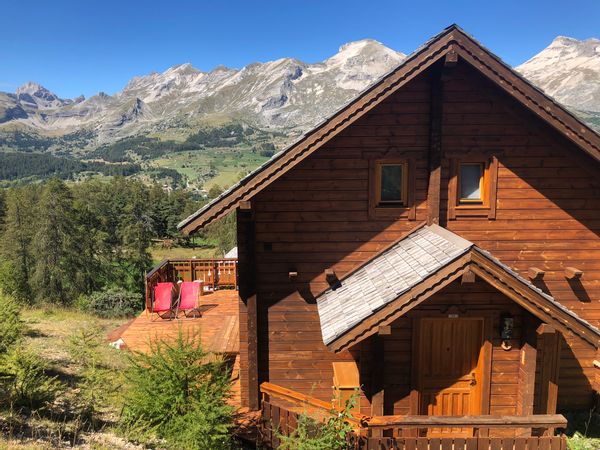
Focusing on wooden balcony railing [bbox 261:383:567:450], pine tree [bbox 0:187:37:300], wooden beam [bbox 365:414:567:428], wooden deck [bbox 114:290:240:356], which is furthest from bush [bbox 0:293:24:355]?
pine tree [bbox 0:187:37:300]

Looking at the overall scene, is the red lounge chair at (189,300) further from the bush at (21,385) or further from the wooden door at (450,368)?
the wooden door at (450,368)

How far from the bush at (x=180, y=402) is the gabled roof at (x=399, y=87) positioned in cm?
231

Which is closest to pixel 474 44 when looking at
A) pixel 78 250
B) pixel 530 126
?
pixel 530 126

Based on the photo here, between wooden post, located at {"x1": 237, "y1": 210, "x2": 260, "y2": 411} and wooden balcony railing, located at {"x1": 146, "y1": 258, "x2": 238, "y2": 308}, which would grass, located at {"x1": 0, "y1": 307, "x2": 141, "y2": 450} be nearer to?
wooden post, located at {"x1": 237, "y1": 210, "x2": 260, "y2": 411}

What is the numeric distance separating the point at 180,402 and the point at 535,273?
7024 mm

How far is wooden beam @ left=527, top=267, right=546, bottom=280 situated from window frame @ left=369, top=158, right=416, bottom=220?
2.57 m

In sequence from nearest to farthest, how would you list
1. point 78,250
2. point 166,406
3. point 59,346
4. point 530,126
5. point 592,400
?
point 166,406, point 530,126, point 592,400, point 59,346, point 78,250

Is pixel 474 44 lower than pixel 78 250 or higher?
higher

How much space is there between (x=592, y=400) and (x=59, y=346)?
13432 millimetres

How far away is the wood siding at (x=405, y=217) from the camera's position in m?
8.35

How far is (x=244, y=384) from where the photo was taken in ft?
28.4

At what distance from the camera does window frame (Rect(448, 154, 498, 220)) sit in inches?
330

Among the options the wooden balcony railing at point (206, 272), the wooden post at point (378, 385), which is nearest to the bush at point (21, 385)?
the wooden post at point (378, 385)

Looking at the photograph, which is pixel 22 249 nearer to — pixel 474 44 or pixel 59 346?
pixel 59 346
